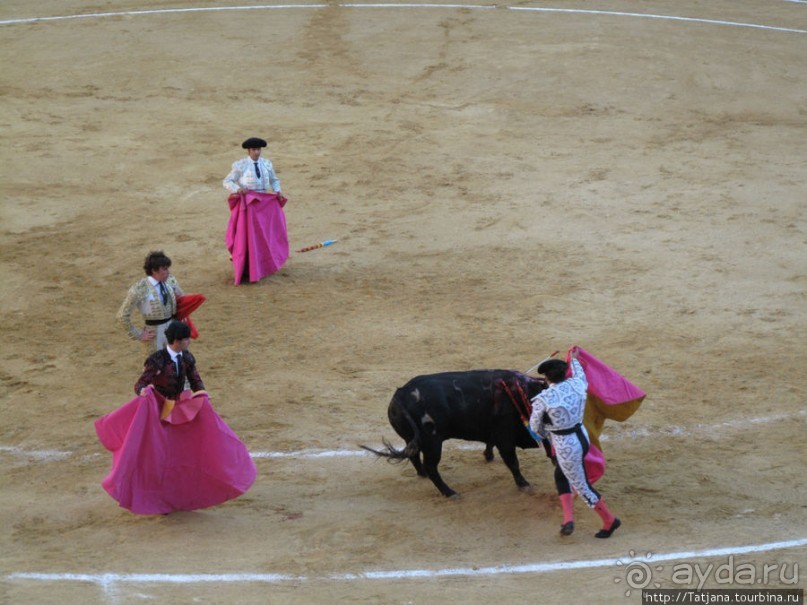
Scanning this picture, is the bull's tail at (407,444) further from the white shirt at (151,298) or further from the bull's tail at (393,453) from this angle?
the white shirt at (151,298)

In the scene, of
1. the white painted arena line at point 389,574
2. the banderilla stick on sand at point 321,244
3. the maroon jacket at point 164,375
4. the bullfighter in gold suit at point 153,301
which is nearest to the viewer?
the white painted arena line at point 389,574

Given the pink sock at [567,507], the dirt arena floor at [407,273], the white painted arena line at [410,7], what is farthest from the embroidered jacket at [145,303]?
the white painted arena line at [410,7]

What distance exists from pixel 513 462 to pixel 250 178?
4.91 m

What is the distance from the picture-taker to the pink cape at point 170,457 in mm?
7188

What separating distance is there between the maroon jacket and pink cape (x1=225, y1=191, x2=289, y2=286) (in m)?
4.13

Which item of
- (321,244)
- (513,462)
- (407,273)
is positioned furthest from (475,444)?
(321,244)

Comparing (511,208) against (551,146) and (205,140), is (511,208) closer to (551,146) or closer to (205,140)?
(551,146)

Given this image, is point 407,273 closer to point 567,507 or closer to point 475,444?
point 475,444

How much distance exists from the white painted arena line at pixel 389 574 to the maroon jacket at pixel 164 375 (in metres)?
1.20

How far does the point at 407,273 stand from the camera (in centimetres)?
1176

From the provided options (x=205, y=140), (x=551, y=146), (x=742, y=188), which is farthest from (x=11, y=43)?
(x=742, y=188)

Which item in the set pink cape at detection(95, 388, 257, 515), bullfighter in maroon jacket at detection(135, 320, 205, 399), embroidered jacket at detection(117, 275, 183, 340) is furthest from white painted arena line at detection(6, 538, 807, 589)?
embroidered jacket at detection(117, 275, 183, 340)

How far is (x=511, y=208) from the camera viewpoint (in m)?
13.3

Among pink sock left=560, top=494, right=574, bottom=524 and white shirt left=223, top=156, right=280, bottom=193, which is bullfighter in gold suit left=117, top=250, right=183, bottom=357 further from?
pink sock left=560, top=494, right=574, bottom=524
